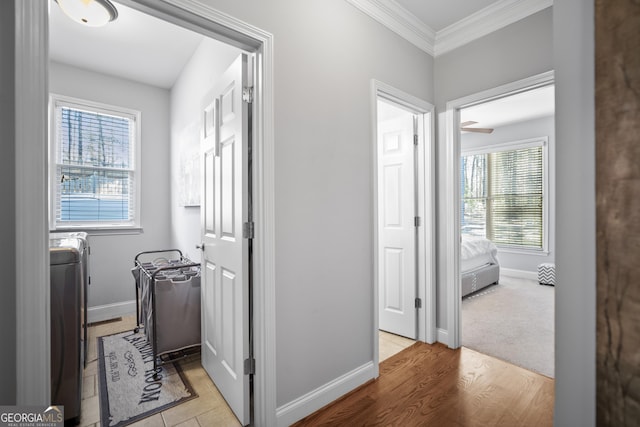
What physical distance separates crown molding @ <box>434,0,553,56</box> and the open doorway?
3.82 ft

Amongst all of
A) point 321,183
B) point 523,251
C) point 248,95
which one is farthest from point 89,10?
point 523,251

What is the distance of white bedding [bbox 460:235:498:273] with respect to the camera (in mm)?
4176

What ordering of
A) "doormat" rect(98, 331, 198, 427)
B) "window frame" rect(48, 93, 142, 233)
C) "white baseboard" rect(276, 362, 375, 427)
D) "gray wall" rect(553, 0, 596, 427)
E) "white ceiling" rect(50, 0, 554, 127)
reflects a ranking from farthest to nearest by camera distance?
1. "window frame" rect(48, 93, 142, 233)
2. "white ceiling" rect(50, 0, 554, 127)
3. "doormat" rect(98, 331, 198, 427)
4. "white baseboard" rect(276, 362, 375, 427)
5. "gray wall" rect(553, 0, 596, 427)

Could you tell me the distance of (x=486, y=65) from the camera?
7.99 ft

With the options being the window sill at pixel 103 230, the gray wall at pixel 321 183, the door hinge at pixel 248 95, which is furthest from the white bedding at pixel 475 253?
the window sill at pixel 103 230

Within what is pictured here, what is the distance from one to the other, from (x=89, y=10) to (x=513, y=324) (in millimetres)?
4516

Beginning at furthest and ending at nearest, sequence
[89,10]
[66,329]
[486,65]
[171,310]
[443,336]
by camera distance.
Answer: [443,336]
[486,65]
[171,310]
[89,10]
[66,329]

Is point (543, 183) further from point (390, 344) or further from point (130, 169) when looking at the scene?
point (130, 169)

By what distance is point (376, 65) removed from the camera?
226 cm

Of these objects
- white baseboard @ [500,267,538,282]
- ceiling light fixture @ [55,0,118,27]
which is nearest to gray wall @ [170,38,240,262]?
ceiling light fixture @ [55,0,118,27]

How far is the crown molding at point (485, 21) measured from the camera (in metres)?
2.19

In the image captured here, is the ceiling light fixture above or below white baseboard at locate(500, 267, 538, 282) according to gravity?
above

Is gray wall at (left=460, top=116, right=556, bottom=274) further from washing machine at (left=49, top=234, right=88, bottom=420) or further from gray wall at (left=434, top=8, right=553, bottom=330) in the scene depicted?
washing machine at (left=49, top=234, right=88, bottom=420)

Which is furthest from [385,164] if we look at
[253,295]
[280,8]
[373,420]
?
[373,420]
